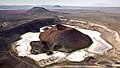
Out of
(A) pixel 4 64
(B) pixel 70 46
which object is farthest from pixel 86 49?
(A) pixel 4 64

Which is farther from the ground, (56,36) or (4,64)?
(56,36)

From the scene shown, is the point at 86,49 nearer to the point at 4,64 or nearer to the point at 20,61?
the point at 20,61

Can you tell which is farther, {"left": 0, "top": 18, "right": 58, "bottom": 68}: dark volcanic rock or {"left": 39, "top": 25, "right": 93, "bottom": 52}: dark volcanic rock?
{"left": 39, "top": 25, "right": 93, "bottom": 52}: dark volcanic rock

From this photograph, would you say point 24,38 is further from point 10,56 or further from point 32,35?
point 10,56

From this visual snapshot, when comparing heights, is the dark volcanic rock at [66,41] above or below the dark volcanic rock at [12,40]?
above

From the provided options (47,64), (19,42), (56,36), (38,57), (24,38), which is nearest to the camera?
(47,64)

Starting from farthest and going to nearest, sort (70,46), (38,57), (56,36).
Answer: (56,36)
(70,46)
(38,57)

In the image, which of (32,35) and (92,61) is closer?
(92,61)

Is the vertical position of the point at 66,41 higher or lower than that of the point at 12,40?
higher

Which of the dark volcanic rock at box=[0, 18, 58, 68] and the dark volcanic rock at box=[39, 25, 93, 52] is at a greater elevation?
the dark volcanic rock at box=[39, 25, 93, 52]

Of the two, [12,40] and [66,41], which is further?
[12,40]

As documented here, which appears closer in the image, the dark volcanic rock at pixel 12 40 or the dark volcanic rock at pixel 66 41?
the dark volcanic rock at pixel 12 40
